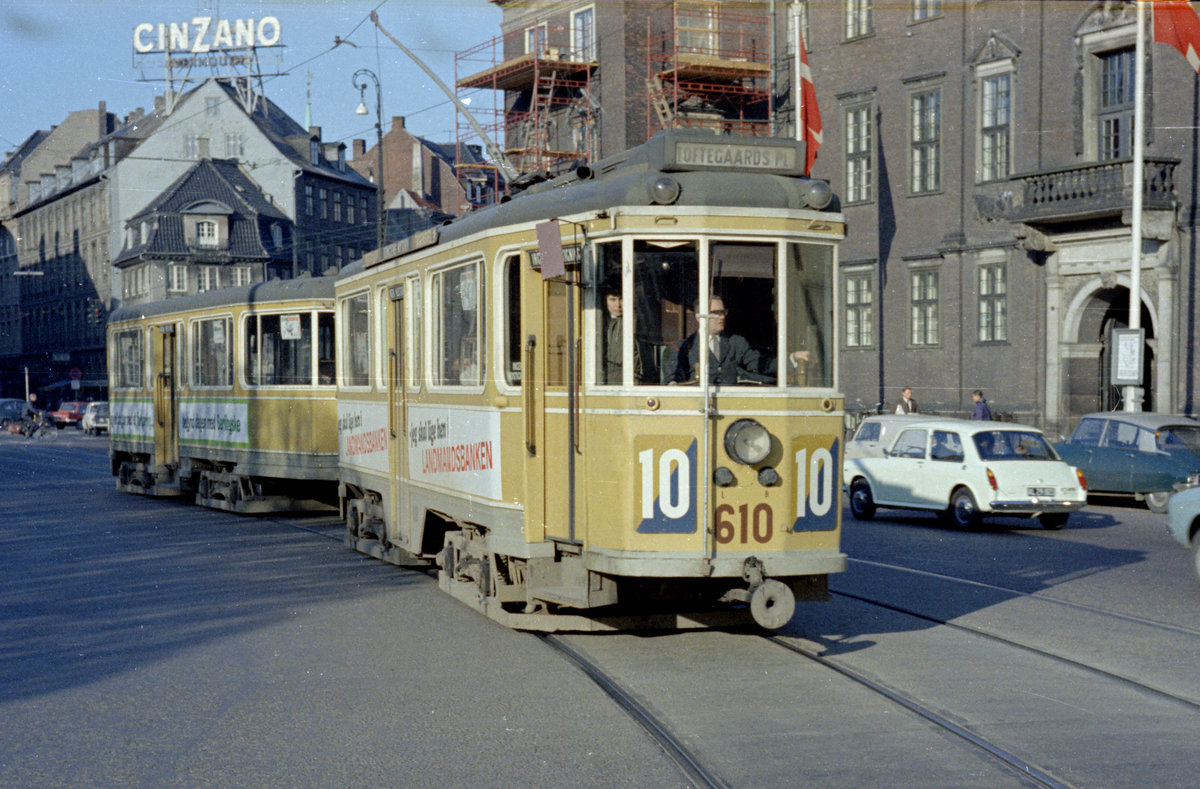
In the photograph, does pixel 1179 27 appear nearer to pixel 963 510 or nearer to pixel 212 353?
pixel 963 510

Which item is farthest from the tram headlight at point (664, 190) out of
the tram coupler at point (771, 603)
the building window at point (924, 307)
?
the building window at point (924, 307)

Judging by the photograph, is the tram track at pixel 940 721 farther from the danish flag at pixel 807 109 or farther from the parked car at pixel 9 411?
the parked car at pixel 9 411

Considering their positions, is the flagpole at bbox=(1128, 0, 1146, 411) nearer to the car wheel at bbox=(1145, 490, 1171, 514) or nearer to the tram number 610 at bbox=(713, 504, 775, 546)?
the car wheel at bbox=(1145, 490, 1171, 514)

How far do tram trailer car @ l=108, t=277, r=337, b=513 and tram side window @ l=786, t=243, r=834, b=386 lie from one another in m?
10.4

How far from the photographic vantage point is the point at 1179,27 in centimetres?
2588

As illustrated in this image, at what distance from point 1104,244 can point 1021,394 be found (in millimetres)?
3916

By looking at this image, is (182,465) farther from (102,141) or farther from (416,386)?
(102,141)

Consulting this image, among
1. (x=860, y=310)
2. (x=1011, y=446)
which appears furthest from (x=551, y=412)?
(x=860, y=310)

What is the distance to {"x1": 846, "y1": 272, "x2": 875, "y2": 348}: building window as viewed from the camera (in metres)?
37.0

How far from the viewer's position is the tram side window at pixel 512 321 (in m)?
10.0

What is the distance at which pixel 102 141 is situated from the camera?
88750 mm

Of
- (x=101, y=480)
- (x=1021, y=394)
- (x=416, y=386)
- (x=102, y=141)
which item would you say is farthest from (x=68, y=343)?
(x=416, y=386)

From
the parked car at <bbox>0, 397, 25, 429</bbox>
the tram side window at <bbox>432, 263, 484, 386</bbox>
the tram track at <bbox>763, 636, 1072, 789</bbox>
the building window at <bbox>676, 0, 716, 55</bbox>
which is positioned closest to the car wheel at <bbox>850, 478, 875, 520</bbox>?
the tram side window at <bbox>432, 263, 484, 386</bbox>

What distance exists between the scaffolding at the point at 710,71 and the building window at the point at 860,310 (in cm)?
591
